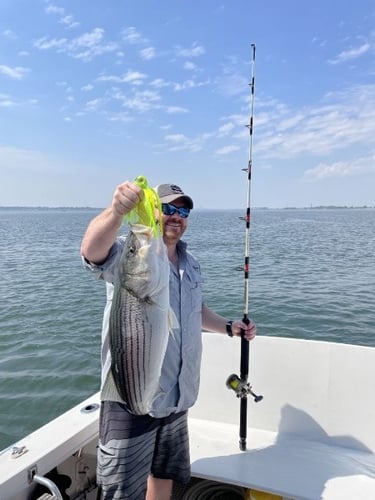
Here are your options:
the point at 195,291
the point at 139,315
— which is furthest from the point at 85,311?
the point at 139,315

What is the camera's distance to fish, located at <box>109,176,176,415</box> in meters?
1.88

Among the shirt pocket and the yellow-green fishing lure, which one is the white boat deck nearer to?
the shirt pocket

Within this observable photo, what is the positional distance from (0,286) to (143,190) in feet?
48.2

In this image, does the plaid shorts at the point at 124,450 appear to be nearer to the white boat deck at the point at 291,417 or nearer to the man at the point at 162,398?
the man at the point at 162,398

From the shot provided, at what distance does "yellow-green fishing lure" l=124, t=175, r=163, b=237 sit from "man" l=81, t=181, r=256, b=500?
25cm

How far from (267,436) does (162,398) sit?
185cm

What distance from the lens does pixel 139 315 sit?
1.92 m

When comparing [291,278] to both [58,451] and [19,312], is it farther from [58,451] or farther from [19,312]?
[58,451]

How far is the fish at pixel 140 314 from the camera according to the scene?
188 centimetres

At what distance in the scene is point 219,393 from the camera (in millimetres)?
4281

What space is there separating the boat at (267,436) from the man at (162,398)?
46 cm

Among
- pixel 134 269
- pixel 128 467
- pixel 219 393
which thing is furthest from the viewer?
pixel 219 393

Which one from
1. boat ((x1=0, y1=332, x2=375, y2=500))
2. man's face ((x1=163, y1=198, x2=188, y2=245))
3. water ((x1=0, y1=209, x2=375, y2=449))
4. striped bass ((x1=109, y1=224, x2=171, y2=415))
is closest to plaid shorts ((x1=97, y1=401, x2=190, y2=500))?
boat ((x1=0, y1=332, x2=375, y2=500))

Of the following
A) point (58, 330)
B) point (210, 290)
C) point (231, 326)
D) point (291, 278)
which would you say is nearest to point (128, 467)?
point (231, 326)
